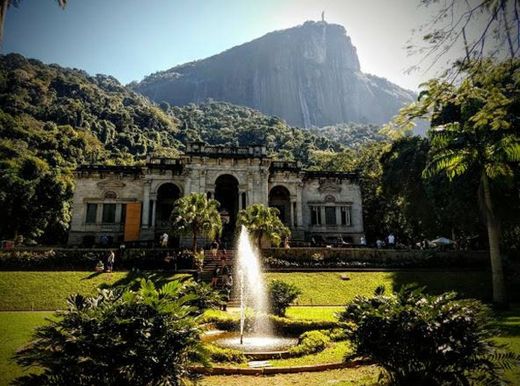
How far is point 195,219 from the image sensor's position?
24.8 m

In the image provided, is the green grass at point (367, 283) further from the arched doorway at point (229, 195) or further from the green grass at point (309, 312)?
the arched doorway at point (229, 195)

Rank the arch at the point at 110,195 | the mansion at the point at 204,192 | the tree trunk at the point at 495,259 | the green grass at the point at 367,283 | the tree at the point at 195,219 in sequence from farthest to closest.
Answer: the arch at the point at 110,195 < the mansion at the point at 204,192 < the tree at the point at 195,219 < the green grass at the point at 367,283 < the tree trunk at the point at 495,259

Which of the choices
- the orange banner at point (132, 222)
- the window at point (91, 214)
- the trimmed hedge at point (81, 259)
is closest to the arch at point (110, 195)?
the window at point (91, 214)

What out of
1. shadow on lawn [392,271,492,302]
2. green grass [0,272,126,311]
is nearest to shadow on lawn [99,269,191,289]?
green grass [0,272,126,311]

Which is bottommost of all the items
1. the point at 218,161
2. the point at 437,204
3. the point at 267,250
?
the point at 267,250

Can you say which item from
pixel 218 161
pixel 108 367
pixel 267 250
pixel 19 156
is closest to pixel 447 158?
pixel 267 250

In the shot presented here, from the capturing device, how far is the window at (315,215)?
39.8m

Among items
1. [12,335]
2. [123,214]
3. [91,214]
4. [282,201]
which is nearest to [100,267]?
[12,335]

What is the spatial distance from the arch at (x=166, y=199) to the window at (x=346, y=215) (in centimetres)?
1790

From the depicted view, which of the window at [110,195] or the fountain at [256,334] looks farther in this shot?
the window at [110,195]

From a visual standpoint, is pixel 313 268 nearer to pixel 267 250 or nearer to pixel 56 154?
pixel 267 250

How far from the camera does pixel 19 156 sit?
167 feet

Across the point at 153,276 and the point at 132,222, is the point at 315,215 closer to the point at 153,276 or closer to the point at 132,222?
the point at 132,222

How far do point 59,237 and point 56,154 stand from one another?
1626 centimetres
